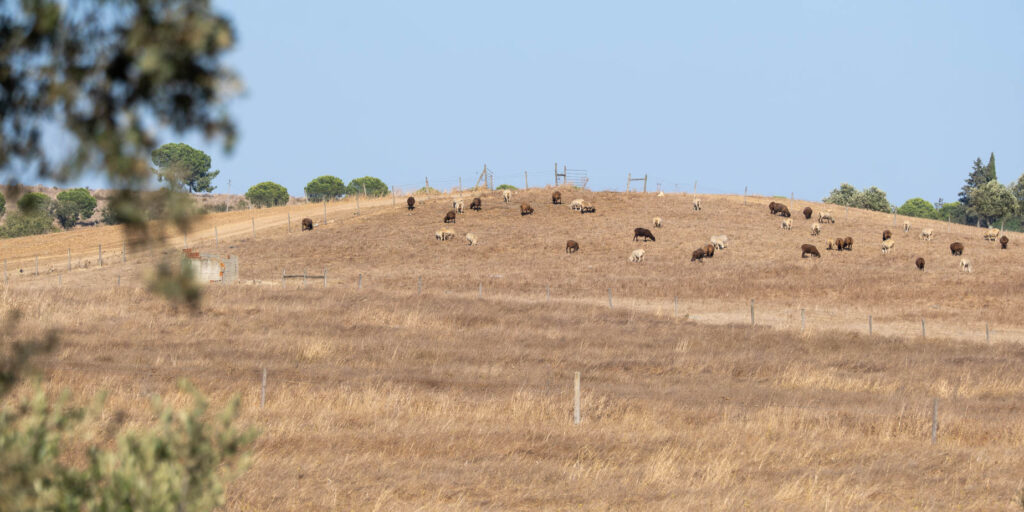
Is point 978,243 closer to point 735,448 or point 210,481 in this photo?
point 735,448

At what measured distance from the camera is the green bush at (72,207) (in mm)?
124875

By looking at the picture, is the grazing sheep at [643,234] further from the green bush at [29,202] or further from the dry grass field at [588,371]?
the green bush at [29,202]

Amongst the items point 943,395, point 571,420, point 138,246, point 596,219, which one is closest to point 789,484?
point 571,420

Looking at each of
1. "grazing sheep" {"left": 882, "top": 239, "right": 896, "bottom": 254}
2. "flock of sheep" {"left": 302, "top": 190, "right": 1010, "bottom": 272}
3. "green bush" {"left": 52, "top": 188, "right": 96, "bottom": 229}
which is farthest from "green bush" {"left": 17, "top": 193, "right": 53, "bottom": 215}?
"green bush" {"left": 52, "top": 188, "right": 96, "bottom": 229}

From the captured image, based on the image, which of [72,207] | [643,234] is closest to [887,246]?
[643,234]

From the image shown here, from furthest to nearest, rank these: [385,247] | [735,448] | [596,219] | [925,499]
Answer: [596,219]
[385,247]
[735,448]
[925,499]

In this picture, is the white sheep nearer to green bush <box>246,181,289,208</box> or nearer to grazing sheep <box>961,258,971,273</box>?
grazing sheep <box>961,258,971,273</box>

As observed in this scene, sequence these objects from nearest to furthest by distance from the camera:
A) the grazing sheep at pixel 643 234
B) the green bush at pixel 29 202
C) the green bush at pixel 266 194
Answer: the green bush at pixel 29 202 < the grazing sheep at pixel 643 234 < the green bush at pixel 266 194

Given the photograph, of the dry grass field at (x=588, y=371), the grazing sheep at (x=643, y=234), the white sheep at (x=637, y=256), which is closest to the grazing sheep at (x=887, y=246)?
the dry grass field at (x=588, y=371)

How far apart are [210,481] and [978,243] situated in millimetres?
77704

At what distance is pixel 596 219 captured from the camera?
262ft

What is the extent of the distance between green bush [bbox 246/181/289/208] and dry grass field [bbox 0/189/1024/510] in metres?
99.3

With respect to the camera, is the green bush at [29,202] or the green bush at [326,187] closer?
the green bush at [29,202]

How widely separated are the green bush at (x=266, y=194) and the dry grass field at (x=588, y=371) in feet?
326
